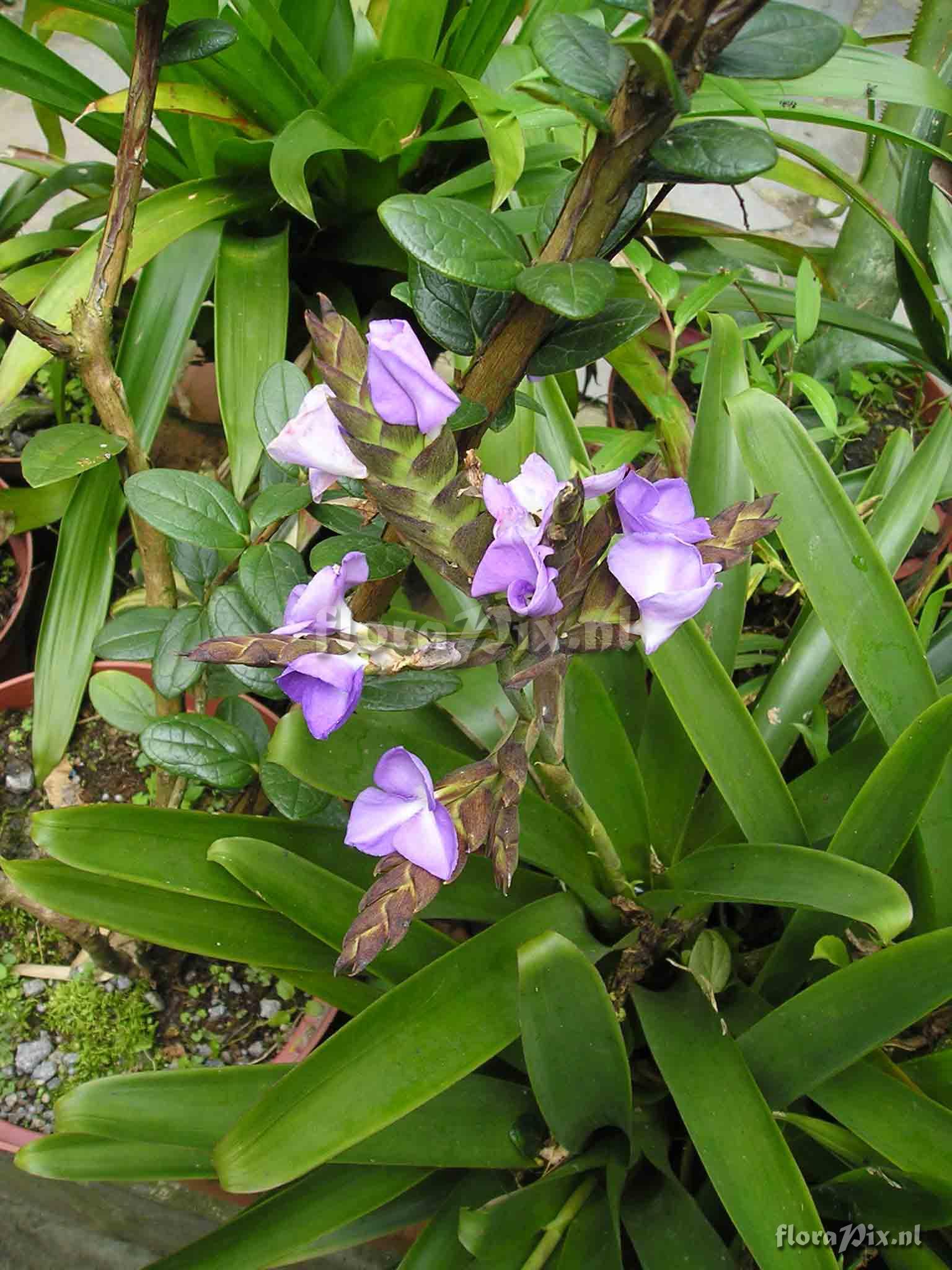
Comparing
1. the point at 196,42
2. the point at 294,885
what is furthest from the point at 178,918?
the point at 196,42

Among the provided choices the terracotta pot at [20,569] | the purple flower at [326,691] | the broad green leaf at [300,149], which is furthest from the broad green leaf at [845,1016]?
the terracotta pot at [20,569]

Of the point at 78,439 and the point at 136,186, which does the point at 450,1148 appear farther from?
the point at 136,186

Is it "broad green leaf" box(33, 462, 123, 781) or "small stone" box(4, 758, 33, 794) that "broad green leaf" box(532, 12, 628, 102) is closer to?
"broad green leaf" box(33, 462, 123, 781)

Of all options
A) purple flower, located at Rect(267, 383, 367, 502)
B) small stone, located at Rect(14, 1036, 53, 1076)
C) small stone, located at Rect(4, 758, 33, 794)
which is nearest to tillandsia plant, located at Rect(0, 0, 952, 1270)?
purple flower, located at Rect(267, 383, 367, 502)

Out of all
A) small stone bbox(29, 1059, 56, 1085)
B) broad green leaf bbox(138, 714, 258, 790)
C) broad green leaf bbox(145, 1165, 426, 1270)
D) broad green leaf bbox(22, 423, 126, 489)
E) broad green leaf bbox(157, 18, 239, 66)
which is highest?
broad green leaf bbox(157, 18, 239, 66)

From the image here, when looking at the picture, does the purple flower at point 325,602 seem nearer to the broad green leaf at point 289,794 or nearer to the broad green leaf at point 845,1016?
the broad green leaf at point 289,794
